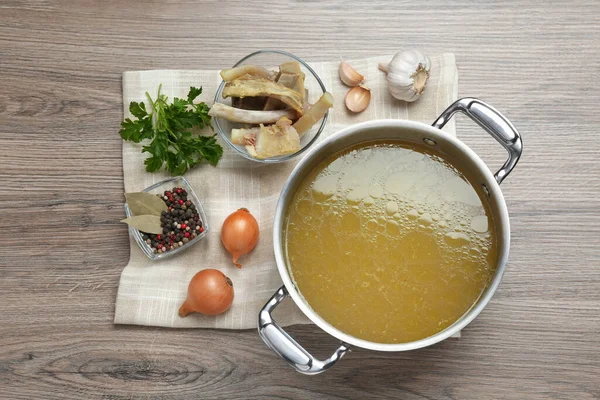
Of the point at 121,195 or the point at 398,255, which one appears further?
the point at 121,195

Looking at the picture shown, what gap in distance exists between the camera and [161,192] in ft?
4.59

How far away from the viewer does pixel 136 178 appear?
1.41m

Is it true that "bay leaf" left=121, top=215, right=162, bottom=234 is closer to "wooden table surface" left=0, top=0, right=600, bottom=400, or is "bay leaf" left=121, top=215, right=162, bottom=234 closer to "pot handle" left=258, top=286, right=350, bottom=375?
"wooden table surface" left=0, top=0, right=600, bottom=400

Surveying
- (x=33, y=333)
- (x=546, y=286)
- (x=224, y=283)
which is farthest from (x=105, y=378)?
(x=546, y=286)

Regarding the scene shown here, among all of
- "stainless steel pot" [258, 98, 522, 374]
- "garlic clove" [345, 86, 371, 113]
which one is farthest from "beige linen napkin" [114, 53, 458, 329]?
"stainless steel pot" [258, 98, 522, 374]

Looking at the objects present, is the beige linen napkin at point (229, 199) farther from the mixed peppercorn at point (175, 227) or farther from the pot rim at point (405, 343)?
the pot rim at point (405, 343)

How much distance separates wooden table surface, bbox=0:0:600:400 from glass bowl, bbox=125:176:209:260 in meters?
0.09

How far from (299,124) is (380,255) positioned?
36 centimetres

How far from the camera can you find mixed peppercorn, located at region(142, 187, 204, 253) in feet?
4.47

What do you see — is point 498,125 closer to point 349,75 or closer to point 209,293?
point 349,75

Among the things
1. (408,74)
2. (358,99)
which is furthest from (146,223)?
(408,74)

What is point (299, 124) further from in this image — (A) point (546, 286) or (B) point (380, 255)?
(A) point (546, 286)

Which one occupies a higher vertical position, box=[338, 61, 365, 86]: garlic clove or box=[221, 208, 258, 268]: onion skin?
box=[338, 61, 365, 86]: garlic clove

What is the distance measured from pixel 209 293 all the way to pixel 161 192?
286 millimetres
